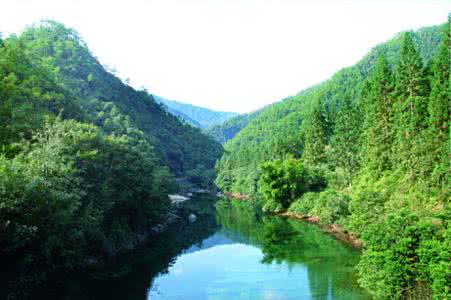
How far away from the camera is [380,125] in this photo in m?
50.0

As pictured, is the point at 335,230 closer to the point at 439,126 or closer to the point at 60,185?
the point at 439,126

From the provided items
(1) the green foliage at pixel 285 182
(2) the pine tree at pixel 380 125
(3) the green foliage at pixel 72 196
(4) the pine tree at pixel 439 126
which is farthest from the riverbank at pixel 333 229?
(3) the green foliage at pixel 72 196

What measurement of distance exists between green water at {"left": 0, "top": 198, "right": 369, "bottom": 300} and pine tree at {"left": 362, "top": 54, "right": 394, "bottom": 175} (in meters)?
11.3

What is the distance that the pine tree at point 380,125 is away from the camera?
49094mm

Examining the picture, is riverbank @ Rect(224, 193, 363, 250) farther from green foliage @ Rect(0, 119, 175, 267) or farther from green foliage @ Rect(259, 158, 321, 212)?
green foliage @ Rect(0, 119, 175, 267)

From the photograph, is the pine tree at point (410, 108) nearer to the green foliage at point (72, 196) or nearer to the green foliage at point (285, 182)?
the green foliage at point (285, 182)

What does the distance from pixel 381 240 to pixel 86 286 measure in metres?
19.1

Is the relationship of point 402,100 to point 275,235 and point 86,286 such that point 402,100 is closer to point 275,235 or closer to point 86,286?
point 275,235

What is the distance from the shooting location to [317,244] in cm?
4103

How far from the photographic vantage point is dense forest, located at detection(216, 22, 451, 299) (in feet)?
72.9

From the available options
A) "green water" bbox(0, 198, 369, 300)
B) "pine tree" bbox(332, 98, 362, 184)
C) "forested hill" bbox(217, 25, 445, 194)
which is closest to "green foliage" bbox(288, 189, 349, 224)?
"green water" bbox(0, 198, 369, 300)

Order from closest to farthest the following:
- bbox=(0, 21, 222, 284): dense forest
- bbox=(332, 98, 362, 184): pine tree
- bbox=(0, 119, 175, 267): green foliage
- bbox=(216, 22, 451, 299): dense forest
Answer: bbox=(216, 22, 451, 299): dense forest < bbox=(0, 119, 175, 267): green foliage < bbox=(0, 21, 222, 284): dense forest < bbox=(332, 98, 362, 184): pine tree

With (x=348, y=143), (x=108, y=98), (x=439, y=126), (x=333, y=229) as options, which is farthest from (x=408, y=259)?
(x=108, y=98)

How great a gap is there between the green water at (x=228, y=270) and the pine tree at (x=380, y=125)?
37.2 ft
